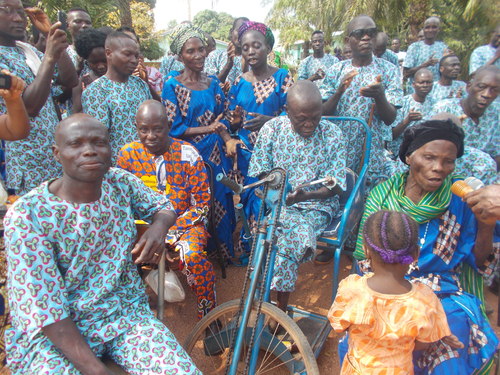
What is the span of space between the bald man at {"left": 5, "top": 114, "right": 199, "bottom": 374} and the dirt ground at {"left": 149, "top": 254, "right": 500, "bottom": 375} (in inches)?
52.2

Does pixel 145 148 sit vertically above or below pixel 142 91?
below

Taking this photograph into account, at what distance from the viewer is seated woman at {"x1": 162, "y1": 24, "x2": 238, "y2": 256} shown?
12.0 feet

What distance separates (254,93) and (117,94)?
1.33 meters

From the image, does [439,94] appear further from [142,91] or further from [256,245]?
[256,245]

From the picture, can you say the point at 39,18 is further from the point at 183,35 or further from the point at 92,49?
the point at 183,35

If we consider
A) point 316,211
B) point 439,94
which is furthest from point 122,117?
point 439,94

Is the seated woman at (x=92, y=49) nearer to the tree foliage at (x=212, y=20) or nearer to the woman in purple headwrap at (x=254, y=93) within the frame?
the woman in purple headwrap at (x=254, y=93)

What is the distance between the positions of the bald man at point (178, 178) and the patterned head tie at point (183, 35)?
115cm

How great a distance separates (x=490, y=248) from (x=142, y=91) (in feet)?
9.92

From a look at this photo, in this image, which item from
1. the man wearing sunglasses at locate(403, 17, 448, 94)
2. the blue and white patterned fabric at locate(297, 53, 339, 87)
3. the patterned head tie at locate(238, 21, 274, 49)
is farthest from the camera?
the blue and white patterned fabric at locate(297, 53, 339, 87)

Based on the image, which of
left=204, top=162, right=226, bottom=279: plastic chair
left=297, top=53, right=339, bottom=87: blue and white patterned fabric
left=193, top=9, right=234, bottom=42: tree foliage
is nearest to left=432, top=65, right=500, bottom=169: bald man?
left=204, top=162, right=226, bottom=279: plastic chair

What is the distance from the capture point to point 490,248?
2.13 m

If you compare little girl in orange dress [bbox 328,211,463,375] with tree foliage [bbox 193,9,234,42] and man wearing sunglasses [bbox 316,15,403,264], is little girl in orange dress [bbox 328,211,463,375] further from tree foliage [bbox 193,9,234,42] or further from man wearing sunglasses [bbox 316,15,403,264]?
tree foliage [bbox 193,9,234,42]

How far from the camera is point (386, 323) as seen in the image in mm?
1668
